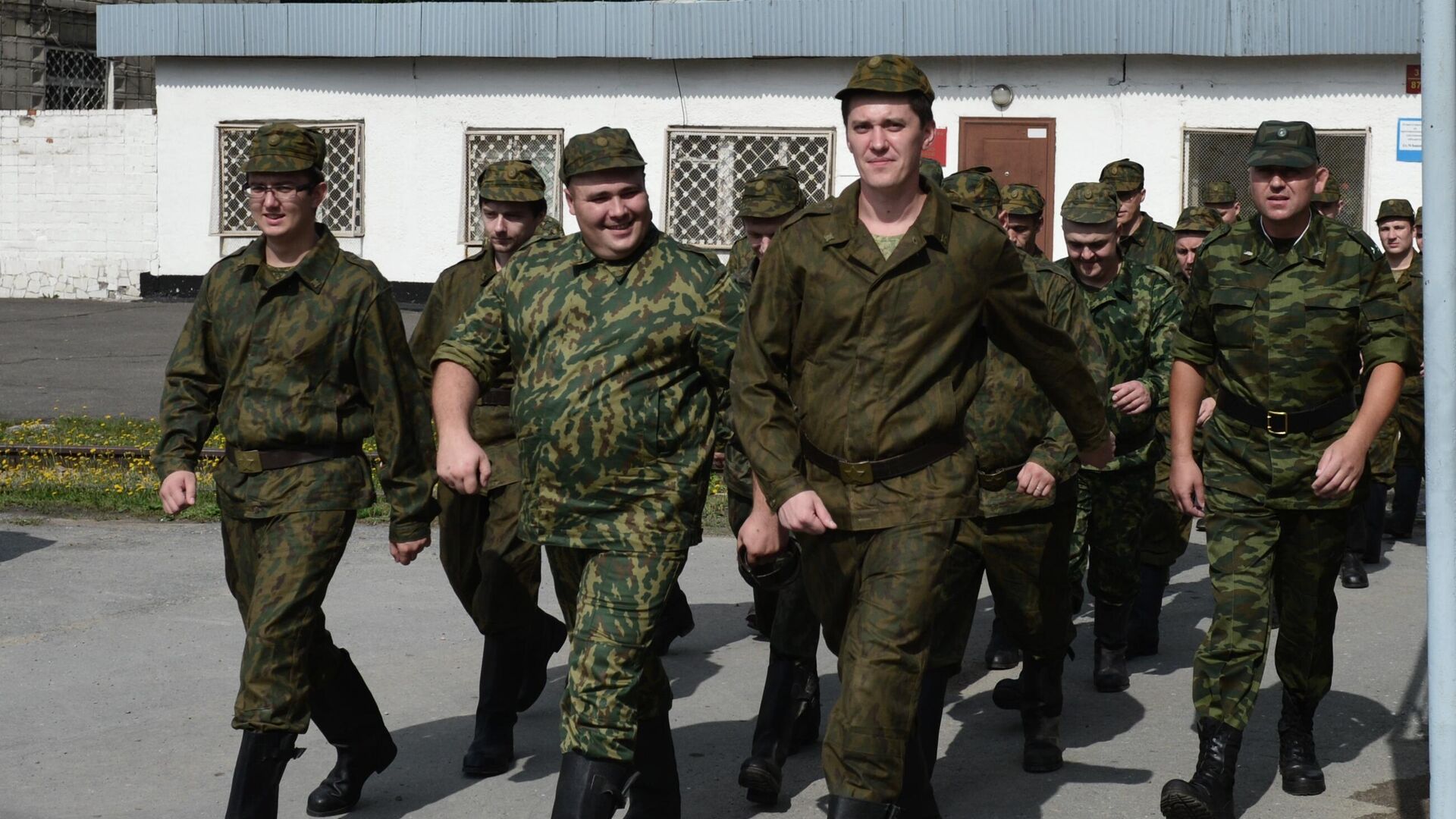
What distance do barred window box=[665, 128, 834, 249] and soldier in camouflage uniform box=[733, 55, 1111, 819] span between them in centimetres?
1594

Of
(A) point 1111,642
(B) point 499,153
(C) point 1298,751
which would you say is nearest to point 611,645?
(C) point 1298,751

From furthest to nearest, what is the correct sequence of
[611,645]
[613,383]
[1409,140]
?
[1409,140] → [613,383] → [611,645]

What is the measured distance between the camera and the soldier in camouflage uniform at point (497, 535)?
6191mm

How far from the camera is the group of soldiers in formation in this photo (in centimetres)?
455

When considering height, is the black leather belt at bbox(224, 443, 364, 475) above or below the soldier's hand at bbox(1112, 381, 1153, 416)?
below

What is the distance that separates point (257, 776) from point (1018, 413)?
9.11ft

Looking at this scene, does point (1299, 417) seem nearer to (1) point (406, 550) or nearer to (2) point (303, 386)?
(1) point (406, 550)

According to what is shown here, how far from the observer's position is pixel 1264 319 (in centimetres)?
567

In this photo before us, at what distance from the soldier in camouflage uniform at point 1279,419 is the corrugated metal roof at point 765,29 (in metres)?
13.8

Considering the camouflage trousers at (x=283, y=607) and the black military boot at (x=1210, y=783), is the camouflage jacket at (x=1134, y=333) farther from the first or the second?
the camouflage trousers at (x=283, y=607)

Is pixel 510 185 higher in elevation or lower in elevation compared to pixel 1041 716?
higher

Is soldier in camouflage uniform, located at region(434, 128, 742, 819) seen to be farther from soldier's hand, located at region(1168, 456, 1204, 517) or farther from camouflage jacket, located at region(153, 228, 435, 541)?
soldier's hand, located at region(1168, 456, 1204, 517)

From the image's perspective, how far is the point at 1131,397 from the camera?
22.8 ft

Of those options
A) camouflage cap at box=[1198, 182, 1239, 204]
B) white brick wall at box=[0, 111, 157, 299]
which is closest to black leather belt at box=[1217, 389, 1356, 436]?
camouflage cap at box=[1198, 182, 1239, 204]
